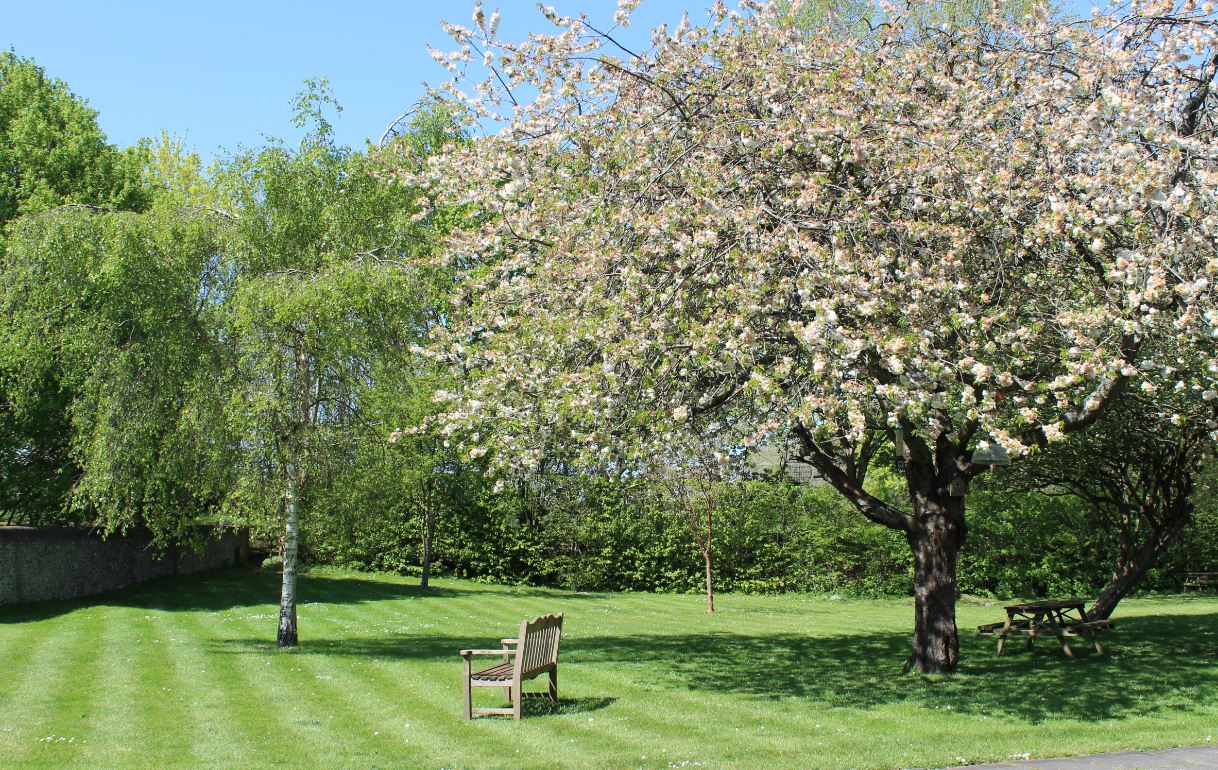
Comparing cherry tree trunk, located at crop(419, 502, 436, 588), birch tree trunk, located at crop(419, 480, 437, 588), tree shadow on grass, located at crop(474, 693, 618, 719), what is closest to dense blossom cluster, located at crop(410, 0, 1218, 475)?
tree shadow on grass, located at crop(474, 693, 618, 719)

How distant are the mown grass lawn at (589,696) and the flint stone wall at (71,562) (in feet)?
2.49

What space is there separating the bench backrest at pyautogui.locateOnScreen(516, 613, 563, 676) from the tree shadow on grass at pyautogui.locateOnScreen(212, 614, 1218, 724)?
56.1 inches

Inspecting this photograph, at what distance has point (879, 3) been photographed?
428 inches

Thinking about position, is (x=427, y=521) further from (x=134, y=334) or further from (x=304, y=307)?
(x=304, y=307)

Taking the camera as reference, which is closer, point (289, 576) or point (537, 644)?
point (537, 644)

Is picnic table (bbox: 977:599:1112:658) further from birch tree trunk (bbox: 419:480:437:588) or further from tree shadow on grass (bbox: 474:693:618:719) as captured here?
birch tree trunk (bbox: 419:480:437:588)

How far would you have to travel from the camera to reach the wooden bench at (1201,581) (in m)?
25.3

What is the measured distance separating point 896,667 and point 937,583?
62.8 inches

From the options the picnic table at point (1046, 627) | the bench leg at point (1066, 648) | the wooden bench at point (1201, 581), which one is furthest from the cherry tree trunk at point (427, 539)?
the wooden bench at point (1201, 581)

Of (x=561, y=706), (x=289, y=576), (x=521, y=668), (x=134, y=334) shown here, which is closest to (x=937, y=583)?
(x=561, y=706)

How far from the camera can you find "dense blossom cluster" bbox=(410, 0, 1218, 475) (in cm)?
797

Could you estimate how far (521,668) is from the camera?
914cm

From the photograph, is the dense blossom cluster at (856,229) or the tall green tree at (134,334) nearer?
the dense blossom cluster at (856,229)

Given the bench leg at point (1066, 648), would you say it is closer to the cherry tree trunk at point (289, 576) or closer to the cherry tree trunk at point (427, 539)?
the cherry tree trunk at point (289, 576)
